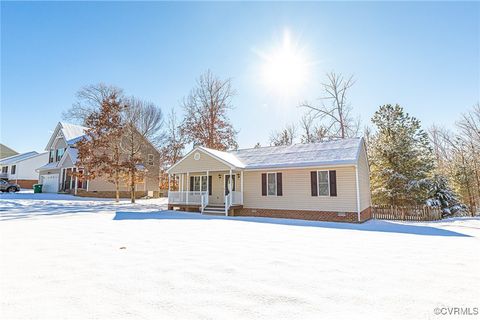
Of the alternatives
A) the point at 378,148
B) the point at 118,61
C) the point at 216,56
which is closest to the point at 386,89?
the point at 378,148

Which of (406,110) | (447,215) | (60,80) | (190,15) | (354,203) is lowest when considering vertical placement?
(447,215)

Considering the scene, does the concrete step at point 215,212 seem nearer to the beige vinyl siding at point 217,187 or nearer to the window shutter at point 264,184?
the beige vinyl siding at point 217,187

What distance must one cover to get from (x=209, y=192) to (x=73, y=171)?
18.2 metres

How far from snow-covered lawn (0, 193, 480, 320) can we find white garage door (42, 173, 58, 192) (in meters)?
26.2

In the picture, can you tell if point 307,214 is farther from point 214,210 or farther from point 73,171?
point 73,171

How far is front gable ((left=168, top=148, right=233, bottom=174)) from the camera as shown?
15344 millimetres

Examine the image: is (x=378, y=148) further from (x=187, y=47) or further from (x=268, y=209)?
(x=187, y=47)

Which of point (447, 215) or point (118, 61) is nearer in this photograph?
point (118, 61)

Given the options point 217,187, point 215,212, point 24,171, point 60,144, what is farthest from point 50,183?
point 215,212

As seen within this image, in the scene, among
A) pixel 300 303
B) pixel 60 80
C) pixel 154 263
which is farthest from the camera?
pixel 60 80

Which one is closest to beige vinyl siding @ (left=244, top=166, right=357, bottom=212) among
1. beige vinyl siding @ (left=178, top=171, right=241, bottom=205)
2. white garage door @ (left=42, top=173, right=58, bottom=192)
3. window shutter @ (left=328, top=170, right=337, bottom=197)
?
window shutter @ (left=328, top=170, right=337, bottom=197)

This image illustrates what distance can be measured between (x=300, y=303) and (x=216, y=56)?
568 inches

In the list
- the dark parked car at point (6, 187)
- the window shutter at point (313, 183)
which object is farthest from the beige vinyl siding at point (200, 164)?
the dark parked car at point (6, 187)

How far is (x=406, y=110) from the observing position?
59.6ft
